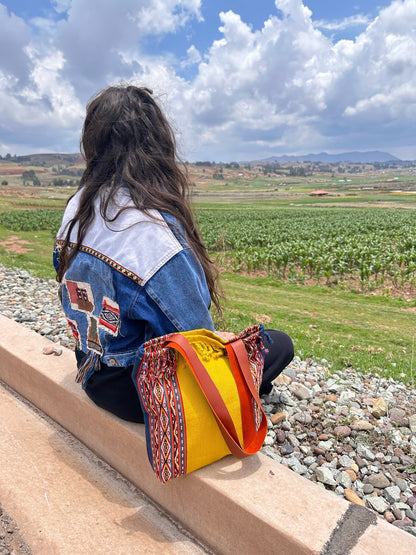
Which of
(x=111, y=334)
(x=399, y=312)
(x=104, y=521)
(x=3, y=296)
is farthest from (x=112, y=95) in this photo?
(x=399, y=312)

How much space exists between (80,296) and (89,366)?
0.37 metres

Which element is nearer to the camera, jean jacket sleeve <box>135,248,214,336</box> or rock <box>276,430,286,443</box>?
jean jacket sleeve <box>135,248,214,336</box>

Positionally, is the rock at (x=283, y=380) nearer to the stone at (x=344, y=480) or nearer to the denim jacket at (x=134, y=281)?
the stone at (x=344, y=480)

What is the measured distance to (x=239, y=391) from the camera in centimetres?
178

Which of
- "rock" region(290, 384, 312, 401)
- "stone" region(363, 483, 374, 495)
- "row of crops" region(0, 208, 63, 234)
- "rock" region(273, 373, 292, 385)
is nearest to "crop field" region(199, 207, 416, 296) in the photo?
"rock" region(273, 373, 292, 385)

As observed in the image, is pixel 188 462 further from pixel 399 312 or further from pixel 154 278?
pixel 399 312

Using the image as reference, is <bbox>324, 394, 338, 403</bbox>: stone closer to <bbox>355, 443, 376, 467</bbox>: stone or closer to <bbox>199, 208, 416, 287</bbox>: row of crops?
<bbox>355, 443, 376, 467</bbox>: stone

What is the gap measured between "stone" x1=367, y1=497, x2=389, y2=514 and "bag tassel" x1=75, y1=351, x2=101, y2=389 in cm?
151

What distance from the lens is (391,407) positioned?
10.8 ft

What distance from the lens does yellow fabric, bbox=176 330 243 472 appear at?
66.9 inches

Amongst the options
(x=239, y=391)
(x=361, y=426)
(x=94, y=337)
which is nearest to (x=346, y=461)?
(x=361, y=426)

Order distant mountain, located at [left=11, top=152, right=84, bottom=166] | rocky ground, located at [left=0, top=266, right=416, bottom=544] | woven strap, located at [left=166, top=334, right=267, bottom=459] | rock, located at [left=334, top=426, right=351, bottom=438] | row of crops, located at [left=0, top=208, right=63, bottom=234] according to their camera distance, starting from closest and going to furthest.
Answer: woven strap, located at [left=166, top=334, right=267, bottom=459]
rocky ground, located at [left=0, top=266, right=416, bottom=544]
rock, located at [left=334, top=426, right=351, bottom=438]
row of crops, located at [left=0, top=208, right=63, bottom=234]
distant mountain, located at [left=11, top=152, right=84, bottom=166]

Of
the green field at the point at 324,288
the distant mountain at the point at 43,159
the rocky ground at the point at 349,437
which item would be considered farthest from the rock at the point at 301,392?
the distant mountain at the point at 43,159

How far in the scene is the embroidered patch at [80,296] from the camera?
1991 millimetres
